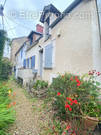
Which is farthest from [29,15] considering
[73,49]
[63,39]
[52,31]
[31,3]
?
[73,49]

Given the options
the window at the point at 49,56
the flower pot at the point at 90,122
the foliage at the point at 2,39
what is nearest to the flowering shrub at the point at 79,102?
the flower pot at the point at 90,122

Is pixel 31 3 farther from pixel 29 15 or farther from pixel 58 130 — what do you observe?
pixel 58 130

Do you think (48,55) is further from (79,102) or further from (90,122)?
(90,122)

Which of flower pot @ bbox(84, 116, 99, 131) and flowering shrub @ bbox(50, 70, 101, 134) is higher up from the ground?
flowering shrub @ bbox(50, 70, 101, 134)

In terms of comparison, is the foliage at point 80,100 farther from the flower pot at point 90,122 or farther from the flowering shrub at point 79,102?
the flower pot at point 90,122

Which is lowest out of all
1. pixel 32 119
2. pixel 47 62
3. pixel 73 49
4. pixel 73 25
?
pixel 32 119

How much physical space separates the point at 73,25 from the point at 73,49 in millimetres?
1135

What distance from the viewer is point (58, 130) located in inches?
77.9

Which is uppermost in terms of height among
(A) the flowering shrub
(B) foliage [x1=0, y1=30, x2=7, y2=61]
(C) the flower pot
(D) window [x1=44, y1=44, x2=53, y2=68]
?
(B) foliage [x1=0, y1=30, x2=7, y2=61]

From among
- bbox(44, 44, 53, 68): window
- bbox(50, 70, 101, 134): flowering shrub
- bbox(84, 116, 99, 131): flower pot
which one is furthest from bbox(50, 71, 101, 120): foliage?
bbox(44, 44, 53, 68): window

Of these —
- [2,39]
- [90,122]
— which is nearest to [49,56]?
[2,39]

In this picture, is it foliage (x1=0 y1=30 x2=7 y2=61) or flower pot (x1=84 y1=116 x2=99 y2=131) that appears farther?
foliage (x1=0 y1=30 x2=7 y2=61)

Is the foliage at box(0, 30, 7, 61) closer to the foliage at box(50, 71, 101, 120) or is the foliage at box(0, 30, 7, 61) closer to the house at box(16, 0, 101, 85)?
the house at box(16, 0, 101, 85)

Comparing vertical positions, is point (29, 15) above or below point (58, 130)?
above
